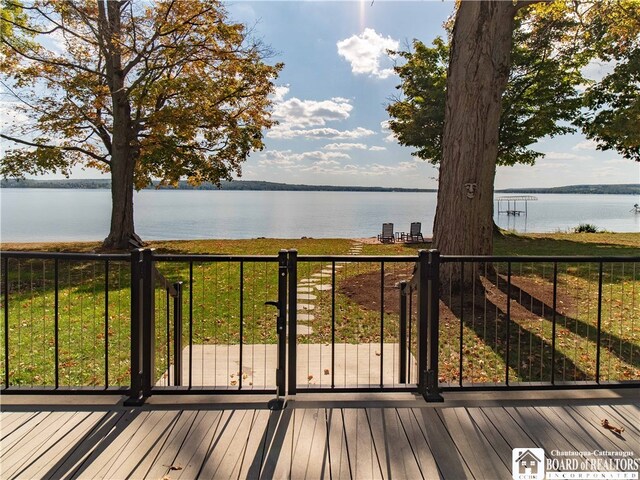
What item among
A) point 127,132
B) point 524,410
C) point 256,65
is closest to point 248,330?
point 524,410

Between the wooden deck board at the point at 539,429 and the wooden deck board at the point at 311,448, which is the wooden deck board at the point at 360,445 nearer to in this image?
the wooden deck board at the point at 311,448

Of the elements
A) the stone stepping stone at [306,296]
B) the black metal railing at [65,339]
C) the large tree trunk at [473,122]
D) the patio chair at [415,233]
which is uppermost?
the large tree trunk at [473,122]

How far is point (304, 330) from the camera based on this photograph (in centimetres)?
516

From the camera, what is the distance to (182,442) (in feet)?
8.06

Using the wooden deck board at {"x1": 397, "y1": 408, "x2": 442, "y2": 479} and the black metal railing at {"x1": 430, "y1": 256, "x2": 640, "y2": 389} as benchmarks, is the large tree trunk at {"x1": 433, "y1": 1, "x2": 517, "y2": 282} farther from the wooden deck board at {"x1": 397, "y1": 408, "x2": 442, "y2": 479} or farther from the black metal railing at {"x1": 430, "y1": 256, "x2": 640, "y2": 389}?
the wooden deck board at {"x1": 397, "y1": 408, "x2": 442, "y2": 479}

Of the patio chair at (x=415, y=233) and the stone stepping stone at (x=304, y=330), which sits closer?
the stone stepping stone at (x=304, y=330)

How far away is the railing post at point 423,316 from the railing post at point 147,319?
1.94 metres

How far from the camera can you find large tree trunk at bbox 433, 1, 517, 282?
5660 mm

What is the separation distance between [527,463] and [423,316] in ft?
3.51

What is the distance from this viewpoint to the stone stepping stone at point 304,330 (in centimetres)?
507

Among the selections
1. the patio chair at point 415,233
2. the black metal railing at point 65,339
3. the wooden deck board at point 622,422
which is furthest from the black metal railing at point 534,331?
the patio chair at point 415,233

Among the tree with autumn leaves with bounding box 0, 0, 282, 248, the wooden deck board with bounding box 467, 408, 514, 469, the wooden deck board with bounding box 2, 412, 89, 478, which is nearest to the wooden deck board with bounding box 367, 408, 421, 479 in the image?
the wooden deck board with bounding box 467, 408, 514, 469

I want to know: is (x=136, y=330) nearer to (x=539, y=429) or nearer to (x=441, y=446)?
(x=441, y=446)

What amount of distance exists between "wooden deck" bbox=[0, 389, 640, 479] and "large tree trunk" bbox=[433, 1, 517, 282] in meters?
3.24
